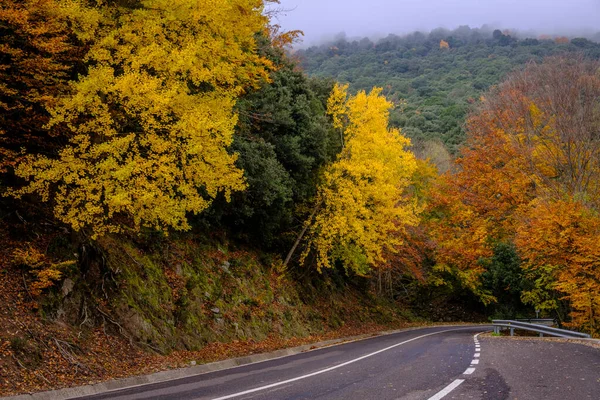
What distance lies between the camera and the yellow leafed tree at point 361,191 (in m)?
23.4

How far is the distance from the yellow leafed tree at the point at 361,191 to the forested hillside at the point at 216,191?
0.12m

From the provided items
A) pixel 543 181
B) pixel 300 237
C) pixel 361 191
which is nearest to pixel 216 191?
pixel 361 191

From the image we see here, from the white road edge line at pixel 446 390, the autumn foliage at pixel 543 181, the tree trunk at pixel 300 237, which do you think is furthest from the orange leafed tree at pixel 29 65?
the autumn foliage at pixel 543 181

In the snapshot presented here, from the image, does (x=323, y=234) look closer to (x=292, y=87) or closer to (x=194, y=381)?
(x=292, y=87)

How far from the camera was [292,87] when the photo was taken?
25688mm

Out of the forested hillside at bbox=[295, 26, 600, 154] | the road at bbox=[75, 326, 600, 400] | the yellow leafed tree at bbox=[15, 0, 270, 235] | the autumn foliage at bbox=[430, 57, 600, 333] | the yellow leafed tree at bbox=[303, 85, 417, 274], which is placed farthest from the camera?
the forested hillside at bbox=[295, 26, 600, 154]

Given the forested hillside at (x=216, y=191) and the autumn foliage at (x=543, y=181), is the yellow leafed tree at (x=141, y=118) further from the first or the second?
the autumn foliage at (x=543, y=181)

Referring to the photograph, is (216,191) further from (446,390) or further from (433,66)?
(433,66)

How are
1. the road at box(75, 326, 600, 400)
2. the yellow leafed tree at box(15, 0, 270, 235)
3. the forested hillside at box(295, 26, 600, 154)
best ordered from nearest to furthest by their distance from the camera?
the road at box(75, 326, 600, 400) < the yellow leafed tree at box(15, 0, 270, 235) < the forested hillside at box(295, 26, 600, 154)

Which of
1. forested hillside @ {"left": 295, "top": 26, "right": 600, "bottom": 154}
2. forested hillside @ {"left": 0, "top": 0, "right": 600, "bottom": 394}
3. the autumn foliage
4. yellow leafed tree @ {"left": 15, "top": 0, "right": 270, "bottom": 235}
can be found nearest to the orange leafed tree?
forested hillside @ {"left": 0, "top": 0, "right": 600, "bottom": 394}

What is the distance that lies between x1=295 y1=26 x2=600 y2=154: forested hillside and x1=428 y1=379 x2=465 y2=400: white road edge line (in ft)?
169

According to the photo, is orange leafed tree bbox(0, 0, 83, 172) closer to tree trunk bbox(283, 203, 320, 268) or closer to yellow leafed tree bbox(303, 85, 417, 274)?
yellow leafed tree bbox(303, 85, 417, 274)

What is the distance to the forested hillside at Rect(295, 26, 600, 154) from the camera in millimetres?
75875

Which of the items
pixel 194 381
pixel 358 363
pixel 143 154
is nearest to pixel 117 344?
pixel 194 381
